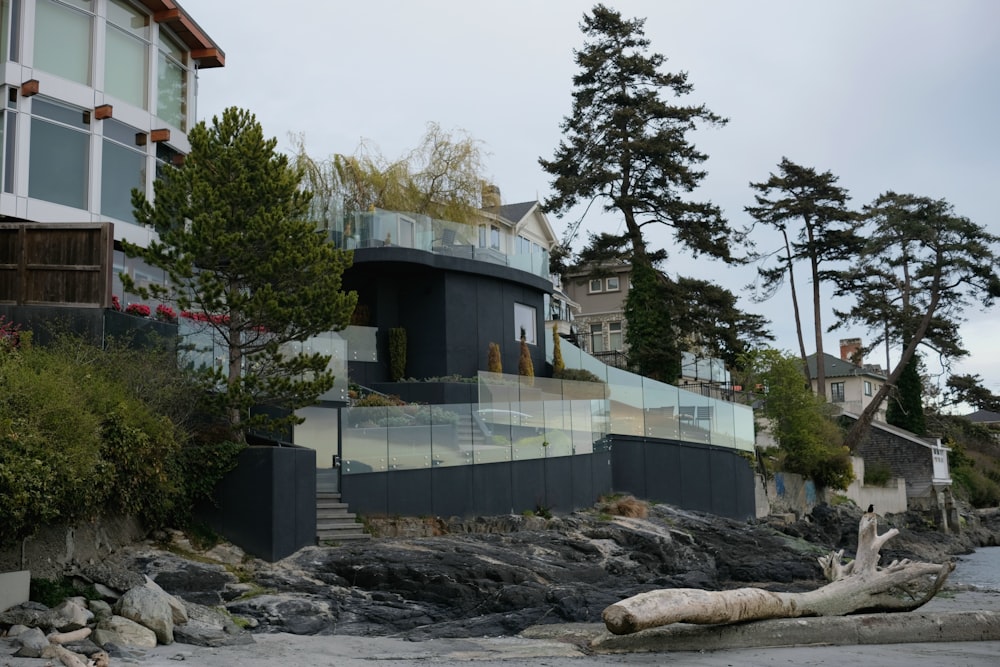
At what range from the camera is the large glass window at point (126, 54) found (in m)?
26.7

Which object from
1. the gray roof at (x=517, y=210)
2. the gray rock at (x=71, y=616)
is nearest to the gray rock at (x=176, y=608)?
the gray rock at (x=71, y=616)

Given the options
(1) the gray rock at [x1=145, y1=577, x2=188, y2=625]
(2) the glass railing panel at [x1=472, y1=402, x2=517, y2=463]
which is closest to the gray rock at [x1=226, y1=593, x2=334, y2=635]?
(1) the gray rock at [x1=145, y1=577, x2=188, y2=625]

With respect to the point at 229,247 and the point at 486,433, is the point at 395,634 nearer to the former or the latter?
the point at 229,247

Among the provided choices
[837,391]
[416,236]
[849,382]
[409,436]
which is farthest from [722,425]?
[837,391]

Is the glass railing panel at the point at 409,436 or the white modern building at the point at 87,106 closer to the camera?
the glass railing panel at the point at 409,436

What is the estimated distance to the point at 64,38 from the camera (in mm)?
25609

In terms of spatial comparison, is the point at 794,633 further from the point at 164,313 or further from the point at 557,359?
the point at 557,359

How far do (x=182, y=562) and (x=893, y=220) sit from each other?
42.8 m

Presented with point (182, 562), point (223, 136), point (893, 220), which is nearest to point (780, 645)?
point (182, 562)

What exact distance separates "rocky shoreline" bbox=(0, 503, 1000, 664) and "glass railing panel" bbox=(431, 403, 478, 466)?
1461 millimetres

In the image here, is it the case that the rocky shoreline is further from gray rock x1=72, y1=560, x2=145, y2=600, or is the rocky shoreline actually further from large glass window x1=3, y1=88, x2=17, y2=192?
large glass window x1=3, y1=88, x2=17, y2=192

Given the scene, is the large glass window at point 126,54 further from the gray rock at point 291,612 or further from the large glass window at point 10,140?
the gray rock at point 291,612

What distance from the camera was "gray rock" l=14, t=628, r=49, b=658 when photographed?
12.0m

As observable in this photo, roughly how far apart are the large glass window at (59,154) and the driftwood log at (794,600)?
56.3ft
